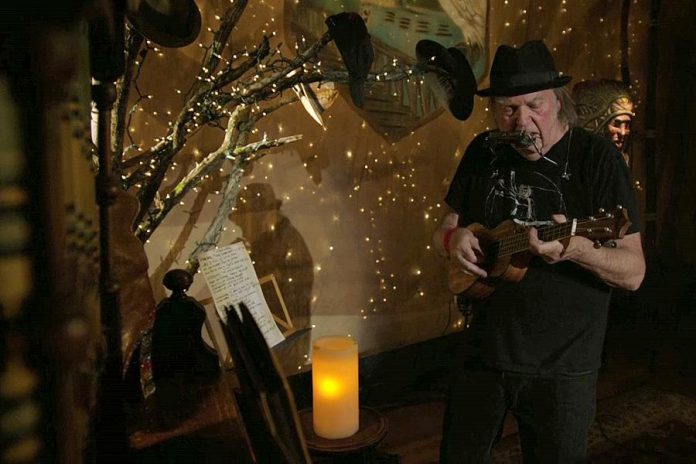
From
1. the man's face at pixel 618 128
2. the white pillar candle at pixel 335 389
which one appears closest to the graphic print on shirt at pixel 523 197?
the white pillar candle at pixel 335 389

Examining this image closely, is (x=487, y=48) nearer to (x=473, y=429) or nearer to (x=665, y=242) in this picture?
(x=473, y=429)

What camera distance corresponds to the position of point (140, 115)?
6.95ft

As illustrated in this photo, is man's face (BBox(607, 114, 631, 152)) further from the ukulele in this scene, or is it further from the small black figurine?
the small black figurine

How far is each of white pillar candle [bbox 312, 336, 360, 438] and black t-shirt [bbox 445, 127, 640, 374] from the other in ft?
1.59

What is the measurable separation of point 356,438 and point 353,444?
0.14 feet

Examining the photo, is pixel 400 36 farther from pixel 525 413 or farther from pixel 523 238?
pixel 525 413

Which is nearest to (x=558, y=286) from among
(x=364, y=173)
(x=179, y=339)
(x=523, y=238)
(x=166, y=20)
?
(x=523, y=238)

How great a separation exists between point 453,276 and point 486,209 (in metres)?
0.36

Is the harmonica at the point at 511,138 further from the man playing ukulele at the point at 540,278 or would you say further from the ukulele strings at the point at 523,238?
the ukulele strings at the point at 523,238

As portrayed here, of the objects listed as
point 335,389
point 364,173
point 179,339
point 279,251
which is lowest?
point 335,389

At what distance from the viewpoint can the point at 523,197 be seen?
6.35 ft

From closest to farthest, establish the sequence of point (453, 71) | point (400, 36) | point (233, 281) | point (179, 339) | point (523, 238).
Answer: point (179, 339) < point (453, 71) < point (233, 281) < point (523, 238) < point (400, 36)

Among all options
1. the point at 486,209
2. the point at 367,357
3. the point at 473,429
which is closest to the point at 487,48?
the point at 486,209

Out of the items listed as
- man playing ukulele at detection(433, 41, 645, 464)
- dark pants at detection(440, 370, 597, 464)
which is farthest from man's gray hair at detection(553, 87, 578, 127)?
dark pants at detection(440, 370, 597, 464)
